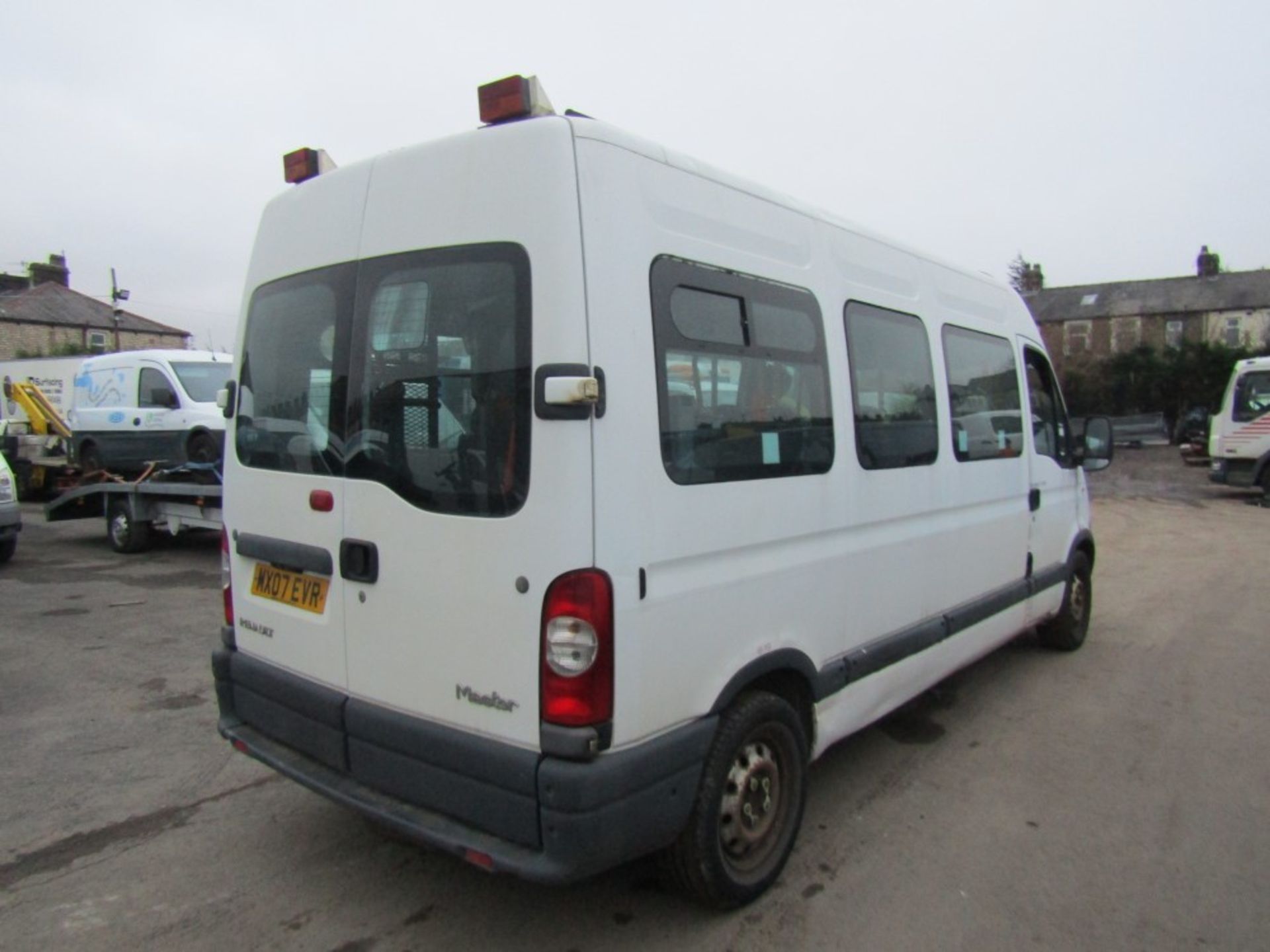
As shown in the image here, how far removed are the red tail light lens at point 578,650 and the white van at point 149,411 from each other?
32.5 feet

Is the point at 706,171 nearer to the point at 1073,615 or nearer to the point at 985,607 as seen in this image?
the point at 985,607

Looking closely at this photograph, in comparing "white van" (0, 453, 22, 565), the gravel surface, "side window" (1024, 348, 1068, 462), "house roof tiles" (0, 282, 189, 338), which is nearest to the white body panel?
the gravel surface

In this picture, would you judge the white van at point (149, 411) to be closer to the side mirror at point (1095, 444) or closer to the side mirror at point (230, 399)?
the side mirror at point (230, 399)

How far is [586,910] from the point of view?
9.61 feet

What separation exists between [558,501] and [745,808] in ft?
4.58

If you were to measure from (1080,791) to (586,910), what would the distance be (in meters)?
2.42

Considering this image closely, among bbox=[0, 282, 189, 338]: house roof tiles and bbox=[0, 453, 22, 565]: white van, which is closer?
bbox=[0, 453, 22, 565]: white van

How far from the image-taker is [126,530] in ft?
35.3

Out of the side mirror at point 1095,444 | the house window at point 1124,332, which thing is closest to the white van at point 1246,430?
the side mirror at point 1095,444

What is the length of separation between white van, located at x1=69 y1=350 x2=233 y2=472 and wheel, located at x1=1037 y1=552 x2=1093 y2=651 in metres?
9.72

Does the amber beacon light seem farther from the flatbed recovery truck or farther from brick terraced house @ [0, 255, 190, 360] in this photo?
brick terraced house @ [0, 255, 190, 360]

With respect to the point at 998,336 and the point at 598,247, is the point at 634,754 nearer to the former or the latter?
the point at 598,247

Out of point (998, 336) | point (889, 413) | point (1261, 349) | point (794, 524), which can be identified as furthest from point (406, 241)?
point (1261, 349)

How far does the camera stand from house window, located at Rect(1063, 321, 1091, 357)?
1938 inches
